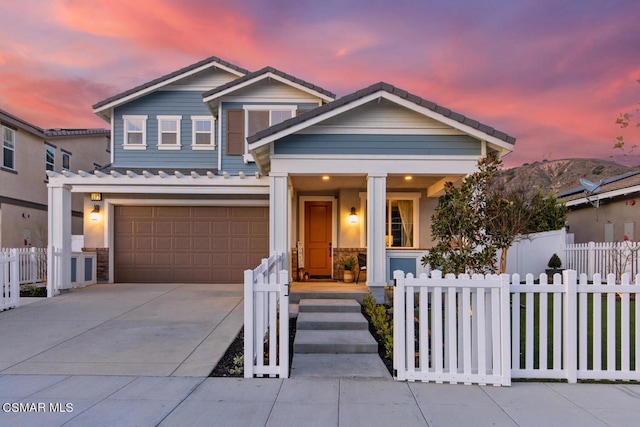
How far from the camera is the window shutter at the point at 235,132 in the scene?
12352 millimetres

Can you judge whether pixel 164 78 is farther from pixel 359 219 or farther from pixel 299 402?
pixel 299 402

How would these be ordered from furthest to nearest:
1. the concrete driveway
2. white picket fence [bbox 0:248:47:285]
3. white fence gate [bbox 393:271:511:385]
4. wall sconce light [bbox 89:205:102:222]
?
wall sconce light [bbox 89:205:102:222] → white picket fence [bbox 0:248:47:285] → the concrete driveway → white fence gate [bbox 393:271:511:385]

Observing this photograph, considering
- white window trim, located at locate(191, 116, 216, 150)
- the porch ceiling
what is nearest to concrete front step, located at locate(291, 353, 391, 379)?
the porch ceiling

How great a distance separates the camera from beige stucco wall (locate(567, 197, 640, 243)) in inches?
520

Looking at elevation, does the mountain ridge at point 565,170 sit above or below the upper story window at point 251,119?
above

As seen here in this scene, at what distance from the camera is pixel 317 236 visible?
11.7m

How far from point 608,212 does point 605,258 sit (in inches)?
171

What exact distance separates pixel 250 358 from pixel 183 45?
38.8 feet

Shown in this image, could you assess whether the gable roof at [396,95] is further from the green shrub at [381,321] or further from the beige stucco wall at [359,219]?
the green shrub at [381,321]

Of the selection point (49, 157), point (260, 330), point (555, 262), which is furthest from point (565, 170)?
point (260, 330)

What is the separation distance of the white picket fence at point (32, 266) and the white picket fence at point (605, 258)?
51.5 feet

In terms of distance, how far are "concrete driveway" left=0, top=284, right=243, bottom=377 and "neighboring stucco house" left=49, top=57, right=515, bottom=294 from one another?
6.68 feet

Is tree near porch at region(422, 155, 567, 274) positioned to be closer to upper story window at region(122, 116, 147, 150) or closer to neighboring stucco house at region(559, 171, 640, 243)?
neighboring stucco house at region(559, 171, 640, 243)

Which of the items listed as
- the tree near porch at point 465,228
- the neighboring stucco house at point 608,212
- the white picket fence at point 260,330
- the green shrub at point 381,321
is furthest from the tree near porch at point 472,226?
the neighboring stucco house at point 608,212
